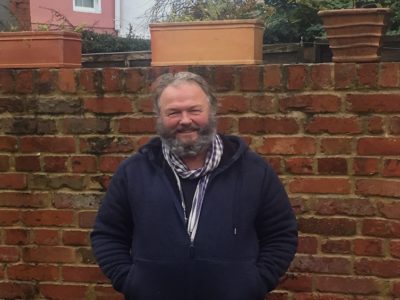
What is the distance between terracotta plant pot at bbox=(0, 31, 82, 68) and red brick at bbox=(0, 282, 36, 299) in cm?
115

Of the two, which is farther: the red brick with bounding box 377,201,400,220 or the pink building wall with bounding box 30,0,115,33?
the pink building wall with bounding box 30,0,115,33

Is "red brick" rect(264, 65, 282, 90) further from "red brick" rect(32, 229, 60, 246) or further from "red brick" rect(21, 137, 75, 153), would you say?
"red brick" rect(32, 229, 60, 246)

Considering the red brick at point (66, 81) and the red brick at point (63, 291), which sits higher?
the red brick at point (66, 81)

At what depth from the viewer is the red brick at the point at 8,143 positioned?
11.1 feet

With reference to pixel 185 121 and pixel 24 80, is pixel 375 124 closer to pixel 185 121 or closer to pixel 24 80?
pixel 185 121

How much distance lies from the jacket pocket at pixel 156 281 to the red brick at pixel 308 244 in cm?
Answer: 105

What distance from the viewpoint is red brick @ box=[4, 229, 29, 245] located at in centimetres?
342

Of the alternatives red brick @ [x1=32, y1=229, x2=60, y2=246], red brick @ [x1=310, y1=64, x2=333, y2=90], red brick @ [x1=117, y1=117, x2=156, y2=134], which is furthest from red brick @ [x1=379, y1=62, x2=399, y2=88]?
red brick @ [x1=32, y1=229, x2=60, y2=246]

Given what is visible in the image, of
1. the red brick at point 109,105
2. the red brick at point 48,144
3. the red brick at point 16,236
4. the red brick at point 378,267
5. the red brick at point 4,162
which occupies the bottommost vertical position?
the red brick at point 378,267

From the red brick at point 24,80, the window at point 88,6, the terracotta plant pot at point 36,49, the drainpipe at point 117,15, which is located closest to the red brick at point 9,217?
the red brick at point 24,80

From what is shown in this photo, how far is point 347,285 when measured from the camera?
10.2 feet

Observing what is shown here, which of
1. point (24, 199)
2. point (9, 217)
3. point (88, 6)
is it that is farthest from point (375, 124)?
point (88, 6)

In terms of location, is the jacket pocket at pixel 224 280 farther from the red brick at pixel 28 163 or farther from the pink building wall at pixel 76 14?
the pink building wall at pixel 76 14

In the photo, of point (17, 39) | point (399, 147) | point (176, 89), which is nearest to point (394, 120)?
point (399, 147)
